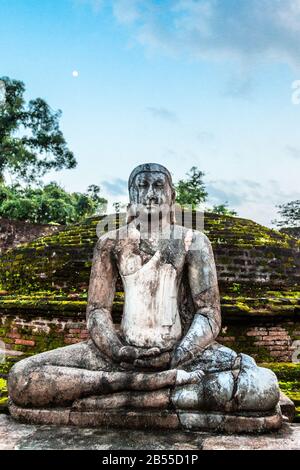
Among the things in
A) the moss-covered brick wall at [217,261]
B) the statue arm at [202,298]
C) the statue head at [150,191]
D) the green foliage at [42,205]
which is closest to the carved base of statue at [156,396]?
the statue arm at [202,298]

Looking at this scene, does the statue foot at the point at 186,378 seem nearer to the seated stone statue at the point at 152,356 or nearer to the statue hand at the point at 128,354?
the seated stone statue at the point at 152,356

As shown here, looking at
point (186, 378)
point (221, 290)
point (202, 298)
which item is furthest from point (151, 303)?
point (221, 290)

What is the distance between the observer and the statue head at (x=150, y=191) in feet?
10.6

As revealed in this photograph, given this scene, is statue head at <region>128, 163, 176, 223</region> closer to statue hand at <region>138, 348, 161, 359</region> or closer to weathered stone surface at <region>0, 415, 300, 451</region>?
statue hand at <region>138, 348, 161, 359</region>

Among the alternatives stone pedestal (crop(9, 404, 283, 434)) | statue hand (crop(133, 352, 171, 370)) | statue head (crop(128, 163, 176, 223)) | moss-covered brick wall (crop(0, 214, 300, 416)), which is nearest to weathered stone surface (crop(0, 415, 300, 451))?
stone pedestal (crop(9, 404, 283, 434))

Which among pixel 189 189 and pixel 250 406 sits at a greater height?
pixel 189 189

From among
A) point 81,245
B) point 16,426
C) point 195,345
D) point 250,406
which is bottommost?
point 16,426

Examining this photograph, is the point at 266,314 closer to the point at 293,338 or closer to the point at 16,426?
the point at 293,338

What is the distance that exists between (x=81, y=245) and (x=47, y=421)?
5167 millimetres

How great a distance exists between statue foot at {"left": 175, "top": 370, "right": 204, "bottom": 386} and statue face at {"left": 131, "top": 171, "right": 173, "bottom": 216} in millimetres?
1216

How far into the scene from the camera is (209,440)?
2.35 metres

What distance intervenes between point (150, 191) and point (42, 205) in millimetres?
17874

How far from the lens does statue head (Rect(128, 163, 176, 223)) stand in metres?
3.23
